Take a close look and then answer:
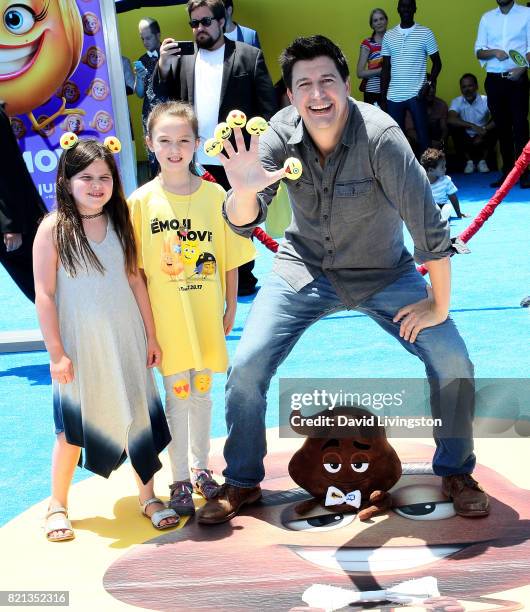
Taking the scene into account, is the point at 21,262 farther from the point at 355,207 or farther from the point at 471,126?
the point at 471,126

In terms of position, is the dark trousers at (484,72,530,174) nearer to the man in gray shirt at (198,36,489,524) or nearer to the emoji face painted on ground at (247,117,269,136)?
the man in gray shirt at (198,36,489,524)

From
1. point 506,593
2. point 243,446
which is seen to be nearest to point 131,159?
point 243,446

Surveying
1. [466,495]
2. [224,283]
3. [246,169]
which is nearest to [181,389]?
[224,283]

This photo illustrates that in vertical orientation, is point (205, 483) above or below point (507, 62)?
below

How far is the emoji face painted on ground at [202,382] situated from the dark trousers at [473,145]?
10407 millimetres

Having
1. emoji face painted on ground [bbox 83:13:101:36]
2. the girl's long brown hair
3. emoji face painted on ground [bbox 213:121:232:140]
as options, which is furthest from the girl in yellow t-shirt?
emoji face painted on ground [bbox 83:13:101:36]

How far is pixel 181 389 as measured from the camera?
376 centimetres

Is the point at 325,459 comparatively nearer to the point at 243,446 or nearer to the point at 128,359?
the point at 243,446

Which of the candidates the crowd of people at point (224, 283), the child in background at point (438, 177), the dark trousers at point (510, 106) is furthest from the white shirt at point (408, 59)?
the crowd of people at point (224, 283)

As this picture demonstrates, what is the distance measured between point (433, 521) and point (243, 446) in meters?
0.76

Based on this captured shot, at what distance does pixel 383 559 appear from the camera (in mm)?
3334

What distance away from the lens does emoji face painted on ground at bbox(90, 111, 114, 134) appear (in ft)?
19.9

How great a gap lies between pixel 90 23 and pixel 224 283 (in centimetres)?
276

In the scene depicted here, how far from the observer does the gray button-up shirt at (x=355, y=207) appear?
3512 mm
